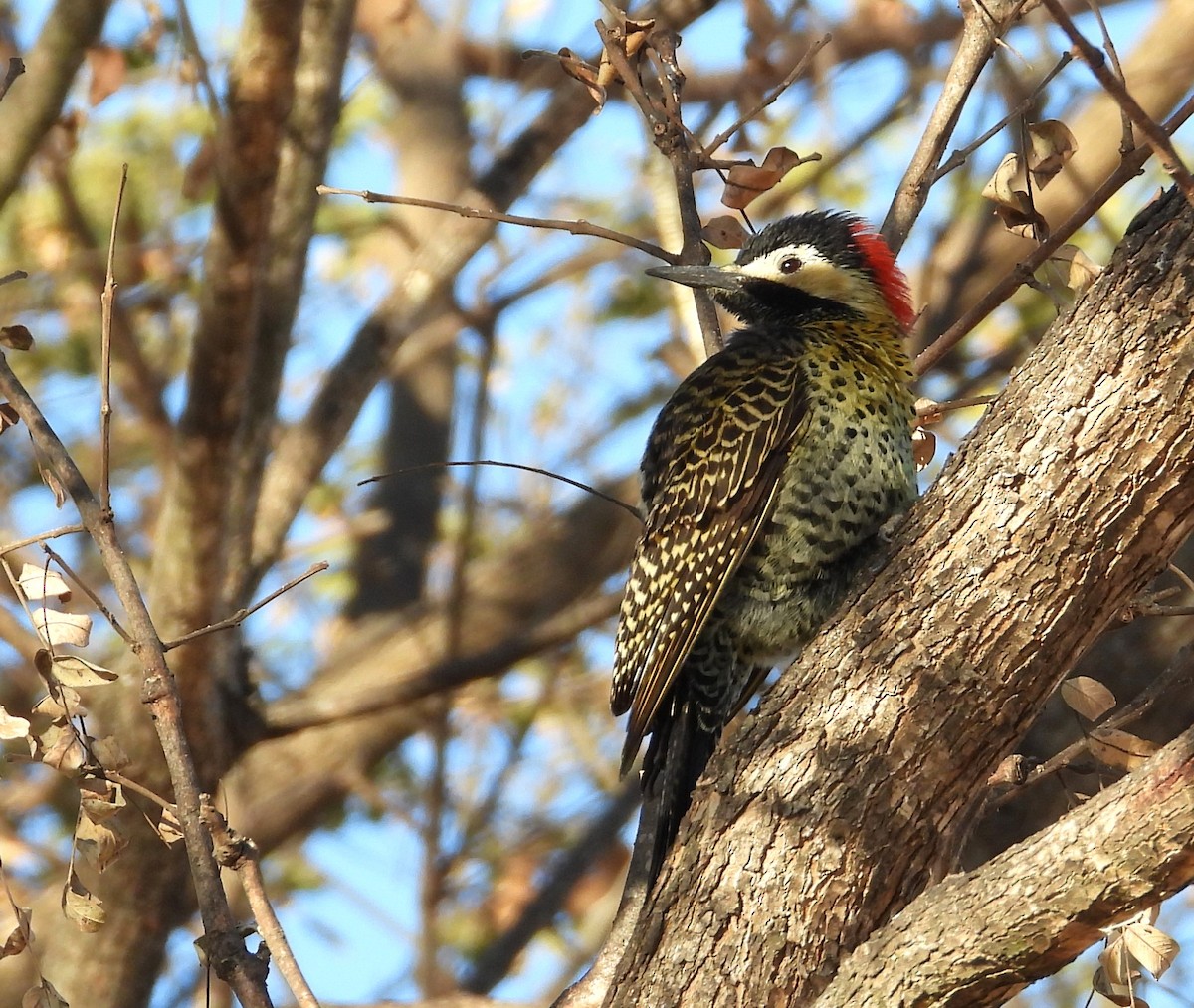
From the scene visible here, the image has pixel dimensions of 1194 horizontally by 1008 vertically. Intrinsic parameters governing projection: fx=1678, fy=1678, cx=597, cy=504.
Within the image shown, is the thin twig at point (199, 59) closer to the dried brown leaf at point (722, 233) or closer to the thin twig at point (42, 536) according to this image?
the dried brown leaf at point (722, 233)

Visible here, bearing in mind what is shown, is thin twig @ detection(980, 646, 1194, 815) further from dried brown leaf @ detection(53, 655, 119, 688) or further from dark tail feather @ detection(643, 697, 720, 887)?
dried brown leaf @ detection(53, 655, 119, 688)

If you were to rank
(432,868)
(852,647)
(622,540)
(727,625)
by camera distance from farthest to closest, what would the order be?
(622,540), (432,868), (727,625), (852,647)

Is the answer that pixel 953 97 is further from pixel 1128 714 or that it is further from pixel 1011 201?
pixel 1128 714

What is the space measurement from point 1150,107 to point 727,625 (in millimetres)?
3238

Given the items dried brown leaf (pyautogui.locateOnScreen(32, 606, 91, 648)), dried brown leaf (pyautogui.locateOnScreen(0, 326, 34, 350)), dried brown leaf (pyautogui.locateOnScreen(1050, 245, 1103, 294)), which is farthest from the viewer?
dried brown leaf (pyautogui.locateOnScreen(1050, 245, 1103, 294))

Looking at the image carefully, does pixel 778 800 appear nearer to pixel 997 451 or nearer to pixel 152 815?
pixel 997 451

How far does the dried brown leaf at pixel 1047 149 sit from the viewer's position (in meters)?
3.26

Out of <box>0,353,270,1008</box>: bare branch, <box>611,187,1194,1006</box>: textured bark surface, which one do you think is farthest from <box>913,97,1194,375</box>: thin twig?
<box>0,353,270,1008</box>: bare branch

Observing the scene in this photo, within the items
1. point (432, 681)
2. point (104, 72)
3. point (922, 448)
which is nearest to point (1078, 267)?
point (922, 448)

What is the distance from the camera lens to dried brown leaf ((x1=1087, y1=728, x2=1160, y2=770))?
10.4ft

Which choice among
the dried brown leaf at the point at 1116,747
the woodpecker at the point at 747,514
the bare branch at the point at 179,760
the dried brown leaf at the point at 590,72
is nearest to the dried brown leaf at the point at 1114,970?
the dried brown leaf at the point at 1116,747

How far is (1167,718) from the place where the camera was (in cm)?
473

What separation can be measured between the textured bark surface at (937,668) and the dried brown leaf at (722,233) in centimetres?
114

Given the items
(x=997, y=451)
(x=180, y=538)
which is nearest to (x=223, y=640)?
(x=180, y=538)
